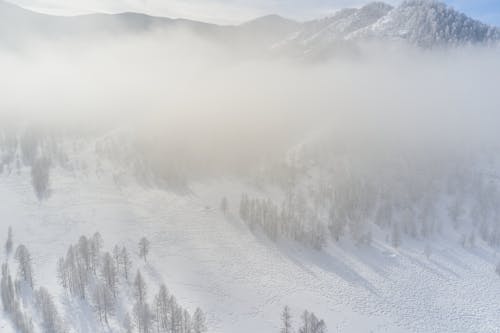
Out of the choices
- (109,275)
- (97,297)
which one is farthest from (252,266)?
(97,297)

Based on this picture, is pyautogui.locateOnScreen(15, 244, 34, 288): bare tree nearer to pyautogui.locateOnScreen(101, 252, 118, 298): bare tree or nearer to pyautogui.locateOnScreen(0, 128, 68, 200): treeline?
pyautogui.locateOnScreen(101, 252, 118, 298): bare tree

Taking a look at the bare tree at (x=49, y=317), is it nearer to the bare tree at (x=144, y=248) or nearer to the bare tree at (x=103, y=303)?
the bare tree at (x=103, y=303)

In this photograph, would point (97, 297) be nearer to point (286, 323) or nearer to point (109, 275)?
point (109, 275)

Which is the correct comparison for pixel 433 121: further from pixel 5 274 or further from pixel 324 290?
pixel 5 274

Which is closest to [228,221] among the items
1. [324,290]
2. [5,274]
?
[324,290]

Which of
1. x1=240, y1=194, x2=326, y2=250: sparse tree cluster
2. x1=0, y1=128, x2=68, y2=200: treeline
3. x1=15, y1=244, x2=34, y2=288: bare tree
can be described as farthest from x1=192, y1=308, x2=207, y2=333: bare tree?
x1=0, y1=128, x2=68, y2=200: treeline
